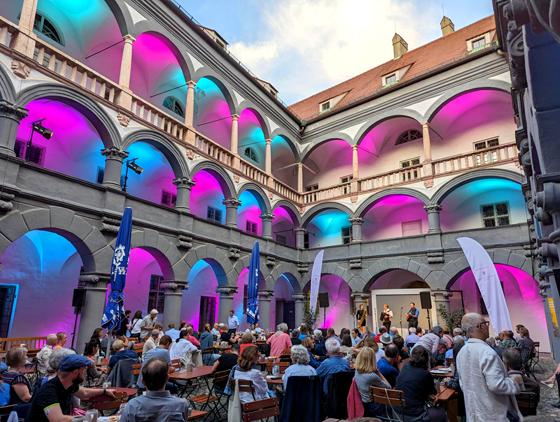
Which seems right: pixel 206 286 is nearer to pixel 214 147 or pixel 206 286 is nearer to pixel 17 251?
pixel 214 147

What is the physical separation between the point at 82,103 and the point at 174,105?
21.9 feet

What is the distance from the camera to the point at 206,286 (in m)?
18.3

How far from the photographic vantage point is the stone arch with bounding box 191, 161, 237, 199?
15064 mm

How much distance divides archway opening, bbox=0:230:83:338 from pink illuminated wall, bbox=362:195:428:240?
46.2 ft

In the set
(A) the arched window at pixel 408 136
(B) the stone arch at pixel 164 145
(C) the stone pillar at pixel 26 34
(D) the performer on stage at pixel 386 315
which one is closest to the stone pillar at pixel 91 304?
(B) the stone arch at pixel 164 145

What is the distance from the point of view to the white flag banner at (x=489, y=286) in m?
10.6

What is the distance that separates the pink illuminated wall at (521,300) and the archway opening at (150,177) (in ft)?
48.7

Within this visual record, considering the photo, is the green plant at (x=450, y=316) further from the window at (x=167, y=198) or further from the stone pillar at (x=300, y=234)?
the window at (x=167, y=198)

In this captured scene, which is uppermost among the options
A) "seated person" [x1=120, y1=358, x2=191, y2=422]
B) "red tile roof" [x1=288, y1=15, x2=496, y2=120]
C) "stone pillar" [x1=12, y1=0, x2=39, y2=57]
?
"red tile roof" [x1=288, y1=15, x2=496, y2=120]

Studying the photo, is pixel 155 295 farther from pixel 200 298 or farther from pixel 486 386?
pixel 486 386

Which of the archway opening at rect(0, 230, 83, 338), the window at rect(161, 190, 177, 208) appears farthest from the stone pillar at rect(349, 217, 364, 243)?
the archway opening at rect(0, 230, 83, 338)

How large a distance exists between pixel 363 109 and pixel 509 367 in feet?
55.6

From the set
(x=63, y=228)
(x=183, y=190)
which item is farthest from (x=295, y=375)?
(x=183, y=190)

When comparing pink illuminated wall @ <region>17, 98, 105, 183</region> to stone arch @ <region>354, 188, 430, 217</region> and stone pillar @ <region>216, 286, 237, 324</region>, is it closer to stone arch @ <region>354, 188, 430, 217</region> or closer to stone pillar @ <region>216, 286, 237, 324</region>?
stone pillar @ <region>216, 286, 237, 324</region>
